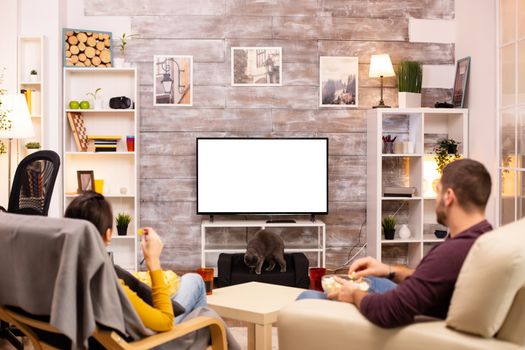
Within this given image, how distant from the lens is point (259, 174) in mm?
6297

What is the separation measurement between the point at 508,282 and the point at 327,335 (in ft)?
2.00

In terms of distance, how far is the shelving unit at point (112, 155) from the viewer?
6402 mm

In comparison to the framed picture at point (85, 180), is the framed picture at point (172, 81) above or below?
above

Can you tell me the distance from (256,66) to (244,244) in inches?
64.5

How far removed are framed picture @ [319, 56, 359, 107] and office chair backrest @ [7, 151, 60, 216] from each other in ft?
8.73

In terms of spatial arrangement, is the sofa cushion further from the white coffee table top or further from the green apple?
the green apple

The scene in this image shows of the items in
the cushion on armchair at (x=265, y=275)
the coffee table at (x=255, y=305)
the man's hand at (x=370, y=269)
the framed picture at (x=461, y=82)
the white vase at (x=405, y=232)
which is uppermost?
the framed picture at (x=461, y=82)

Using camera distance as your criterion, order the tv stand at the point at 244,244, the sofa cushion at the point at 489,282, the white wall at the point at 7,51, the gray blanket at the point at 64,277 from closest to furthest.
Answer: the sofa cushion at the point at 489,282 → the gray blanket at the point at 64,277 → the white wall at the point at 7,51 → the tv stand at the point at 244,244

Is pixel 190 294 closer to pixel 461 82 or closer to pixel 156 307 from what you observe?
pixel 156 307

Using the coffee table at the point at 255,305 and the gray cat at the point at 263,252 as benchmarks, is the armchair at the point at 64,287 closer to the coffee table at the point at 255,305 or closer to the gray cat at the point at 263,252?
the coffee table at the point at 255,305

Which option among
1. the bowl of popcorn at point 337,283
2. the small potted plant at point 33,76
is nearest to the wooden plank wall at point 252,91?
the small potted plant at point 33,76

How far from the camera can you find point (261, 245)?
5.38 meters

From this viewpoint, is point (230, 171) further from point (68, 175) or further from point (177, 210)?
point (68, 175)

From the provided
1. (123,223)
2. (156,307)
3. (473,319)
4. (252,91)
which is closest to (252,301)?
(156,307)
